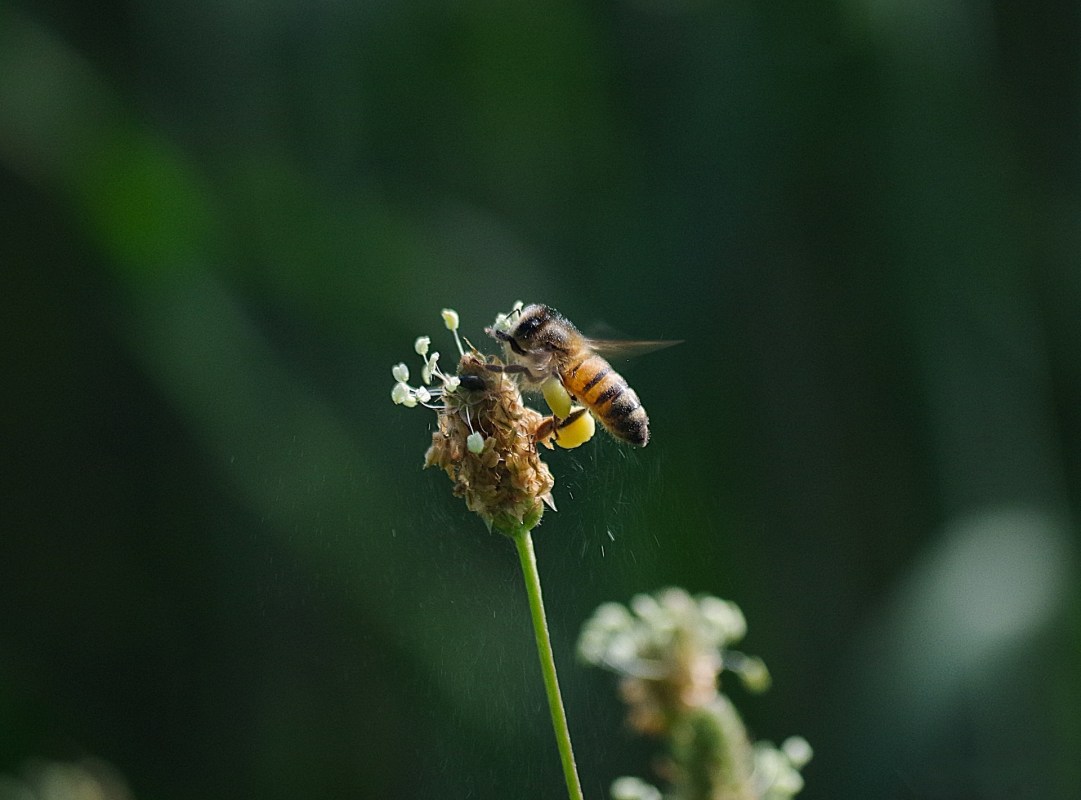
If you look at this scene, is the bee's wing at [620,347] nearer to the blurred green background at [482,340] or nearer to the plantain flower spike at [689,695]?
the plantain flower spike at [689,695]

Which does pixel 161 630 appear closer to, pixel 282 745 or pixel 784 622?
pixel 282 745

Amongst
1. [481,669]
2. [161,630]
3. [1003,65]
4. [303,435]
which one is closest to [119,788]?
[481,669]

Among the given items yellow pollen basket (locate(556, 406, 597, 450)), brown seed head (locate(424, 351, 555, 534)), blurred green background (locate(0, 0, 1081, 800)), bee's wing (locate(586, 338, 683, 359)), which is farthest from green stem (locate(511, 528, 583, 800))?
blurred green background (locate(0, 0, 1081, 800))

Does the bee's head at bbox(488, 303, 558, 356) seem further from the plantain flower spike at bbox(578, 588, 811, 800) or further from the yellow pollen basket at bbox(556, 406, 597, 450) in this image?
the plantain flower spike at bbox(578, 588, 811, 800)

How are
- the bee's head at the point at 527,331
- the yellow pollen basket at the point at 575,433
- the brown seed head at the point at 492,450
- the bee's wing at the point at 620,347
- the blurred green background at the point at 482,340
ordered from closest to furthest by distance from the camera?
the brown seed head at the point at 492,450 < the yellow pollen basket at the point at 575,433 < the bee's head at the point at 527,331 < the bee's wing at the point at 620,347 < the blurred green background at the point at 482,340

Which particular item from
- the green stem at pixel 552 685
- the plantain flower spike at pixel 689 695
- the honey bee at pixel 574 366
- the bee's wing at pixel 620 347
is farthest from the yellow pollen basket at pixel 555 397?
the green stem at pixel 552 685

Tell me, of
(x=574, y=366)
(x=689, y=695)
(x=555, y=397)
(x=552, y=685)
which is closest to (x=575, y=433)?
(x=555, y=397)
